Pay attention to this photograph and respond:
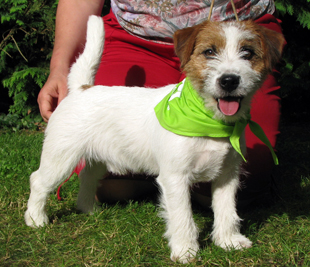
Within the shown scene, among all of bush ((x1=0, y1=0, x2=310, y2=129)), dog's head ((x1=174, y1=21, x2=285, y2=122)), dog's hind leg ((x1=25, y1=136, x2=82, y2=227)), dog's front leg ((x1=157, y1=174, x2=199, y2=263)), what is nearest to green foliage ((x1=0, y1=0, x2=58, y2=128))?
bush ((x1=0, y1=0, x2=310, y2=129))

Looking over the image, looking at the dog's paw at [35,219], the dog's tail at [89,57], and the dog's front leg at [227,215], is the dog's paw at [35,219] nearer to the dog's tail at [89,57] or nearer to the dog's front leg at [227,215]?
the dog's tail at [89,57]

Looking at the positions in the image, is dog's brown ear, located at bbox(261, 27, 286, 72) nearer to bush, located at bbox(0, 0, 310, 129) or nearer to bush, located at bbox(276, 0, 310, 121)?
bush, located at bbox(276, 0, 310, 121)

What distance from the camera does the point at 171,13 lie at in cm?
339

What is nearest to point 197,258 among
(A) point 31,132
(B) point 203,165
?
(B) point 203,165

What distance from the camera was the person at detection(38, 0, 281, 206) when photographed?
3.31 m

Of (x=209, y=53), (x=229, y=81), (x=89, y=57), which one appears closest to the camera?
(x=229, y=81)

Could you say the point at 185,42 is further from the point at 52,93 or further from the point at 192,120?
the point at 52,93

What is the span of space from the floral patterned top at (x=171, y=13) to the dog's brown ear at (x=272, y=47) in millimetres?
1030

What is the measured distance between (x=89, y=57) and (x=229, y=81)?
53.4 inches

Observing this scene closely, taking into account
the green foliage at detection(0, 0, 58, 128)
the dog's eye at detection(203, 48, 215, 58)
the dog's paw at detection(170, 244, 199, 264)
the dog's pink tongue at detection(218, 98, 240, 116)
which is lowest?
the green foliage at detection(0, 0, 58, 128)

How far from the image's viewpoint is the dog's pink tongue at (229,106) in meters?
2.16

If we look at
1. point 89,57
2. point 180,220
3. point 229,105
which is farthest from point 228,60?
point 89,57

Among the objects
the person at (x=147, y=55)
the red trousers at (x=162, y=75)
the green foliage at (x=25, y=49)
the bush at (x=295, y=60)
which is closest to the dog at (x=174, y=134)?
the person at (x=147, y=55)

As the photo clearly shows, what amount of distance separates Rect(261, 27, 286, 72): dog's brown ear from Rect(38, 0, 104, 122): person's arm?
174 centimetres
